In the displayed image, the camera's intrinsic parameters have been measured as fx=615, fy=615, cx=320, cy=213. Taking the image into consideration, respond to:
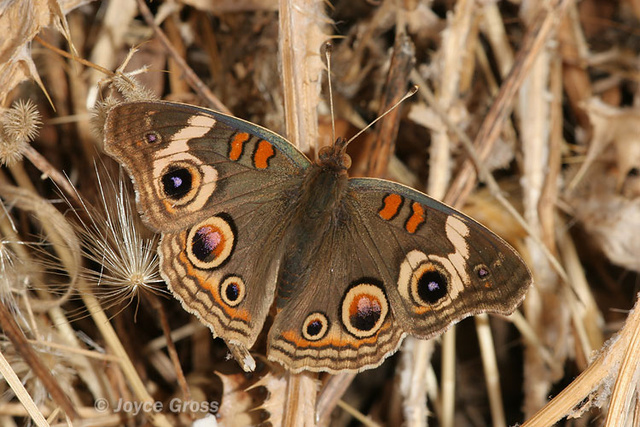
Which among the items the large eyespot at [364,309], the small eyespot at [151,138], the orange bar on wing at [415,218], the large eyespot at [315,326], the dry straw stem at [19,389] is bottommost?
the dry straw stem at [19,389]

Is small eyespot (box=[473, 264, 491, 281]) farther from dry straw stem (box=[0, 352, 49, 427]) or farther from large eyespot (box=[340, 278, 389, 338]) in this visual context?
dry straw stem (box=[0, 352, 49, 427])

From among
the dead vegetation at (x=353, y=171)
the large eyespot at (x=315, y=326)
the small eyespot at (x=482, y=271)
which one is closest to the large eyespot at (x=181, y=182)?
the dead vegetation at (x=353, y=171)

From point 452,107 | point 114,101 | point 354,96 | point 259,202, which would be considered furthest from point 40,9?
point 452,107

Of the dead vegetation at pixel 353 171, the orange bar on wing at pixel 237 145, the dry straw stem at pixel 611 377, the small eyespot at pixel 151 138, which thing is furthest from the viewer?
the dead vegetation at pixel 353 171

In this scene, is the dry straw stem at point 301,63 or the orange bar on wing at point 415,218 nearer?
the orange bar on wing at point 415,218

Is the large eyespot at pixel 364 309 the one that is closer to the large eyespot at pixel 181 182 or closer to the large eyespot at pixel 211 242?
the large eyespot at pixel 211 242

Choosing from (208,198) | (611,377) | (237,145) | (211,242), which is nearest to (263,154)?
(237,145)

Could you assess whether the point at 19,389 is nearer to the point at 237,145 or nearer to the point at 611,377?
the point at 237,145
